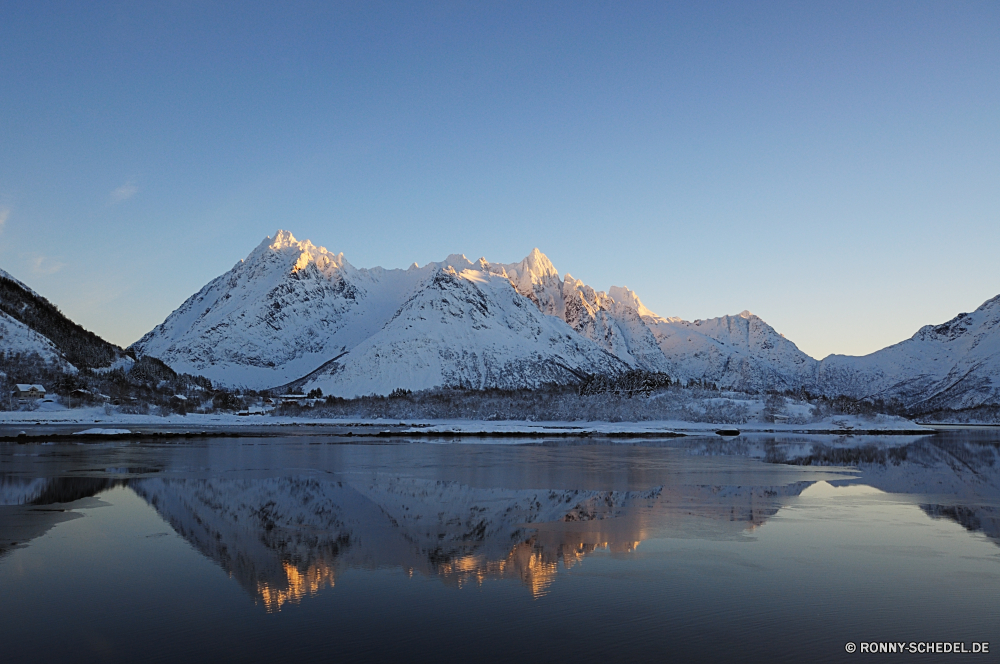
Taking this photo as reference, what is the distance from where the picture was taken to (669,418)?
181m

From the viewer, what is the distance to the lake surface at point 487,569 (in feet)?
50.8

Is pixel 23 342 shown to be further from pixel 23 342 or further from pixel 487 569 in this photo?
pixel 487 569

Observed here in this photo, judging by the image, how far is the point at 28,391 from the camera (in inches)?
6407

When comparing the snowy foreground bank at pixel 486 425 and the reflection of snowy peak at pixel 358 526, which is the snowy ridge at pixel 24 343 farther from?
the reflection of snowy peak at pixel 358 526

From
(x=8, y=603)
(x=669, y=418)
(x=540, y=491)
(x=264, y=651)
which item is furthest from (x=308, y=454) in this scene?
(x=669, y=418)

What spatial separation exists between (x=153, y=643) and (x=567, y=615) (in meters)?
9.36

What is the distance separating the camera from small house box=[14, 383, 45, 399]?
161m

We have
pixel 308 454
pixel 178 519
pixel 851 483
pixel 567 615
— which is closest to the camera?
pixel 567 615

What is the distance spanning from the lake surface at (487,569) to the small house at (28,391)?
5536 inches

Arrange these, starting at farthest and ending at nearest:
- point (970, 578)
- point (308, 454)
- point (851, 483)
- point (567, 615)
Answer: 1. point (308, 454)
2. point (851, 483)
3. point (970, 578)
4. point (567, 615)

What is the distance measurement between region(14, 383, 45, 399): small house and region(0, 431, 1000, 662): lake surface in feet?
461

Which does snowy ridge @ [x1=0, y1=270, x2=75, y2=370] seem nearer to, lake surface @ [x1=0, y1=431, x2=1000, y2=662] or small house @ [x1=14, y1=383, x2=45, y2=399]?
small house @ [x1=14, y1=383, x2=45, y2=399]

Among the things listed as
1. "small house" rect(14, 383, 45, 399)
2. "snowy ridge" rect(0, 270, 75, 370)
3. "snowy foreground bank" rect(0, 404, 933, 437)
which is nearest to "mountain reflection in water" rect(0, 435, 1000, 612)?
"snowy foreground bank" rect(0, 404, 933, 437)

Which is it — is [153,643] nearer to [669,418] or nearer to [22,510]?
[22,510]
